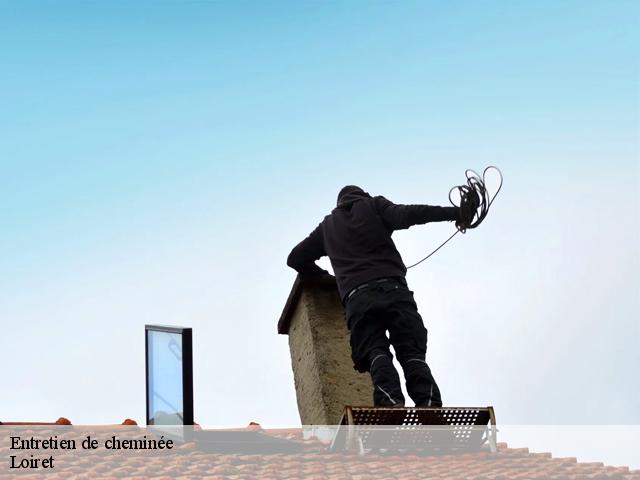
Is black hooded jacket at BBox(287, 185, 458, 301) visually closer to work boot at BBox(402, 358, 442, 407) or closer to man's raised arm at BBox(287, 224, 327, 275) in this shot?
man's raised arm at BBox(287, 224, 327, 275)

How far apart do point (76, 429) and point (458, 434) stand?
2.19 meters

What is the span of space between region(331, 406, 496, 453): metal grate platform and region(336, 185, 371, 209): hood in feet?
5.74

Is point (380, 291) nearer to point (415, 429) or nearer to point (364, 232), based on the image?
point (364, 232)

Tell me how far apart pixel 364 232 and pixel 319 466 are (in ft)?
6.08

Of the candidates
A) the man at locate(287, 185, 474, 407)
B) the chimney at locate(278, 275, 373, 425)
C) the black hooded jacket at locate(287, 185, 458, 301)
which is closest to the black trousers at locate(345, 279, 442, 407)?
the man at locate(287, 185, 474, 407)

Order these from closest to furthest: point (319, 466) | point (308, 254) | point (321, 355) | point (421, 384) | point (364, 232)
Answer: point (319, 466) → point (421, 384) → point (364, 232) → point (321, 355) → point (308, 254)

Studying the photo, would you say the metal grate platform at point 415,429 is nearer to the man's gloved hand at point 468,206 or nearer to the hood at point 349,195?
the man's gloved hand at point 468,206

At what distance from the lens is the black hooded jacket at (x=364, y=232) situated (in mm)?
6738

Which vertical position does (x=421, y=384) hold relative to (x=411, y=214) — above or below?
below

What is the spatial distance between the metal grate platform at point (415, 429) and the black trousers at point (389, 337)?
214 millimetres

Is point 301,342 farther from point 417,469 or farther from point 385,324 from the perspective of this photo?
point 417,469

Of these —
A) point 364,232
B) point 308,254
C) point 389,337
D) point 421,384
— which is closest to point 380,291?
point 389,337

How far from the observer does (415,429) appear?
5.99 metres

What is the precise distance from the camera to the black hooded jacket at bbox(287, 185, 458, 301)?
6738 mm
